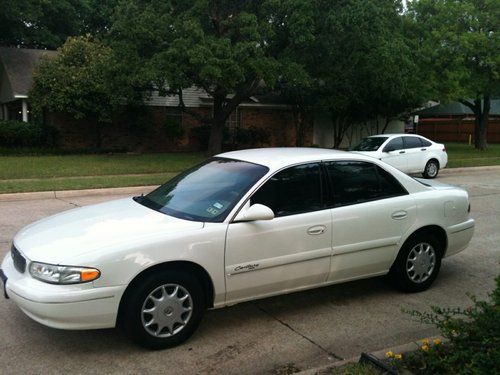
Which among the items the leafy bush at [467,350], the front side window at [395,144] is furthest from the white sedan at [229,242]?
the front side window at [395,144]

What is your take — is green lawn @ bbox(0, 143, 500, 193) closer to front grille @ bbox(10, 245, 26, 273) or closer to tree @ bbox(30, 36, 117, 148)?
tree @ bbox(30, 36, 117, 148)

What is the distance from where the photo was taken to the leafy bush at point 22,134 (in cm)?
2270

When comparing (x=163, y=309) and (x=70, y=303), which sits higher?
Result: (x=70, y=303)

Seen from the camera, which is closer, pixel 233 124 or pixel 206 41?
pixel 206 41

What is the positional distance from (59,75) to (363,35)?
12937 millimetres

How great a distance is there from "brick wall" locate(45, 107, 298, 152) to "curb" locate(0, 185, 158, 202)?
1261 cm

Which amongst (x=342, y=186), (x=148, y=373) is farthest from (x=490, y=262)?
(x=148, y=373)

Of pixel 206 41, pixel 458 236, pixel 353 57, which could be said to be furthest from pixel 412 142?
pixel 458 236

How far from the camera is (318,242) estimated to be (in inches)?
185

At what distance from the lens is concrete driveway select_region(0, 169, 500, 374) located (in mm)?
3893

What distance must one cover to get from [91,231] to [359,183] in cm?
257

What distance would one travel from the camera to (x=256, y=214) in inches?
168

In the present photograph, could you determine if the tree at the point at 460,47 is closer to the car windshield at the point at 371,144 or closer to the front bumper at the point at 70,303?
the car windshield at the point at 371,144

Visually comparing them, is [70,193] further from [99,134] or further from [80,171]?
[99,134]
